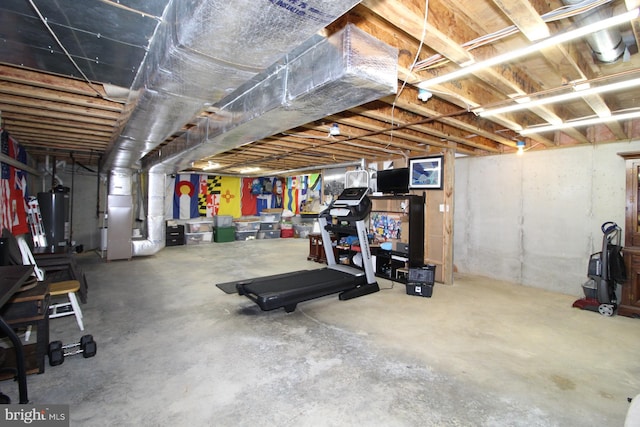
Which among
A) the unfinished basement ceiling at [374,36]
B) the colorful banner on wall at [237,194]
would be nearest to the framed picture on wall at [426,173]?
the unfinished basement ceiling at [374,36]

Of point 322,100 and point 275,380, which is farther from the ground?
point 322,100

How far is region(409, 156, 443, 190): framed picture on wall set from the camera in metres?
5.21

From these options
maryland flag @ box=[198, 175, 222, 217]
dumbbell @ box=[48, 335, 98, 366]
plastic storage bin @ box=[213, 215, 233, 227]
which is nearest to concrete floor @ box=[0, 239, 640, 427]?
dumbbell @ box=[48, 335, 98, 366]

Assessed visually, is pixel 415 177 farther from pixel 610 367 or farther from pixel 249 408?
pixel 249 408

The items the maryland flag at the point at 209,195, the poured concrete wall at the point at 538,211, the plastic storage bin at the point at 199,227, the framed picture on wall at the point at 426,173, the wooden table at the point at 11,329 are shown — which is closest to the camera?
the wooden table at the point at 11,329

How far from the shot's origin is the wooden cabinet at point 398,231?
201 inches

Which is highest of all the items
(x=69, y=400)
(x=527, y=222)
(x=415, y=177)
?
(x=415, y=177)

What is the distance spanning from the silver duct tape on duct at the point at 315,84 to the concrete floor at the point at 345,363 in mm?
2052

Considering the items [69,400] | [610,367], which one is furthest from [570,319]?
[69,400]

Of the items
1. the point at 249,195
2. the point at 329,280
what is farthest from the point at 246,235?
the point at 329,280

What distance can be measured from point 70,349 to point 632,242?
637 cm

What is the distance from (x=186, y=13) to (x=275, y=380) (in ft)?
7.73

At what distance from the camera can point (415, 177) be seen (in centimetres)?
554

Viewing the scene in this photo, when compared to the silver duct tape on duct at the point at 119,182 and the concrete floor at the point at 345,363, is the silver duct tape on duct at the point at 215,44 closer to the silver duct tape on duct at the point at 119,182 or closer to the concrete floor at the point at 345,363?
the concrete floor at the point at 345,363
